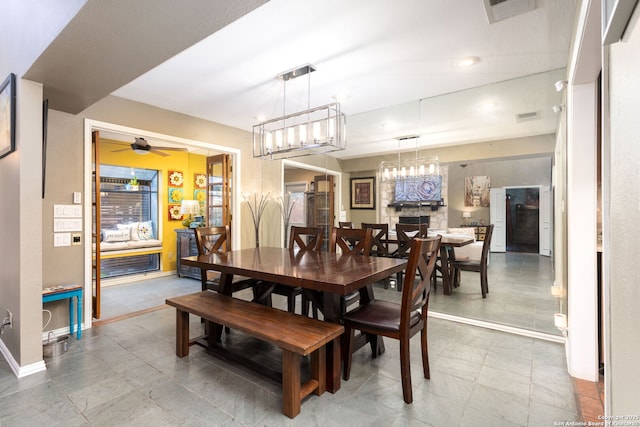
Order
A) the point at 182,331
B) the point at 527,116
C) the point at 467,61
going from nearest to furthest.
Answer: the point at 182,331
the point at 467,61
the point at 527,116

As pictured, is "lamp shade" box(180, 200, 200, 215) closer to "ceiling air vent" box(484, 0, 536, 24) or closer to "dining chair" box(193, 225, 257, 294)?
"dining chair" box(193, 225, 257, 294)

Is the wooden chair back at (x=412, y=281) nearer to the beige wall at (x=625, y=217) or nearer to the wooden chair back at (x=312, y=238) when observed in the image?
the beige wall at (x=625, y=217)

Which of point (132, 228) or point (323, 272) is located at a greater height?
point (132, 228)

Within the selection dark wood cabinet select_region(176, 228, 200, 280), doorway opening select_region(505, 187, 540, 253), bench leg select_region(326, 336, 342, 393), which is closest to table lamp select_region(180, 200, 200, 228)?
dark wood cabinet select_region(176, 228, 200, 280)

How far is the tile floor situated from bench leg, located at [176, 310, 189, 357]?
8cm

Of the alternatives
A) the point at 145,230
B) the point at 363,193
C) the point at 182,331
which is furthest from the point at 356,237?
the point at 145,230

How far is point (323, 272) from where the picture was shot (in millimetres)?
2234

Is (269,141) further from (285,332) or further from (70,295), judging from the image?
(70,295)

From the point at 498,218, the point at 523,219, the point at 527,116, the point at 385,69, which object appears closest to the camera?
the point at 385,69

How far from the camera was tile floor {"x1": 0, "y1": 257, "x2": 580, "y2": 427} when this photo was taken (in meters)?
Answer: 1.80

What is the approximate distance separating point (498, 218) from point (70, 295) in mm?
4720

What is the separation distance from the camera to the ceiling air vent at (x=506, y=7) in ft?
6.24

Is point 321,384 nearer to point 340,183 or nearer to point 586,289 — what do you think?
point 586,289

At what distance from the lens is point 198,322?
3414 mm
